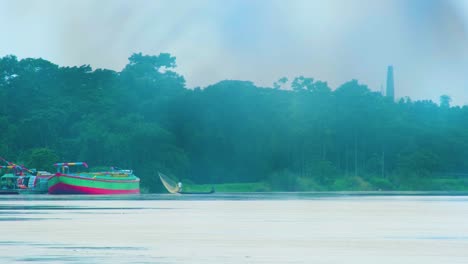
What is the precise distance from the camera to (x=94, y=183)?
169125mm

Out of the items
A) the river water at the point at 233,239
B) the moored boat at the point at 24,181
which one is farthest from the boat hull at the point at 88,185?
the river water at the point at 233,239

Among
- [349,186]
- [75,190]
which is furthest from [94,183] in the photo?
[349,186]

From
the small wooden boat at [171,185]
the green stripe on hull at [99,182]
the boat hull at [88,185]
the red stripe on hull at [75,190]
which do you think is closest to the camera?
the small wooden boat at [171,185]

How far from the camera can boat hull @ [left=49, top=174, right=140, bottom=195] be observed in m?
166

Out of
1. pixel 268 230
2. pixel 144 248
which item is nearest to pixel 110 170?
pixel 268 230

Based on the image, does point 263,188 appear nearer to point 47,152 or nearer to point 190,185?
point 190,185

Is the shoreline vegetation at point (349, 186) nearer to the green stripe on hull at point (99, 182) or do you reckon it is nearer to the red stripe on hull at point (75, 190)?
the green stripe on hull at point (99, 182)

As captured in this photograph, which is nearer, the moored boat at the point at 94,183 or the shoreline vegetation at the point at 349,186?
the moored boat at the point at 94,183

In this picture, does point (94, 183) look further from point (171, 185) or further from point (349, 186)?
point (349, 186)

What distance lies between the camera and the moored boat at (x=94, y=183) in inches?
6560

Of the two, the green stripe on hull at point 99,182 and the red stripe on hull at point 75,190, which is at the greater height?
the green stripe on hull at point 99,182

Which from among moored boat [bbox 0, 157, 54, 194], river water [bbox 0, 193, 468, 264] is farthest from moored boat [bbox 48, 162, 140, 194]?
river water [bbox 0, 193, 468, 264]

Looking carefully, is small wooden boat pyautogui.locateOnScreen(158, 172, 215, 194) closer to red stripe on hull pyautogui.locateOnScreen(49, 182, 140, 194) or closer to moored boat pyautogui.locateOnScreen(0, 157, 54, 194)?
red stripe on hull pyautogui.locateOnScreen(49, 182, 140, 194)

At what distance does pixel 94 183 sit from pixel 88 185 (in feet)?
2.76
